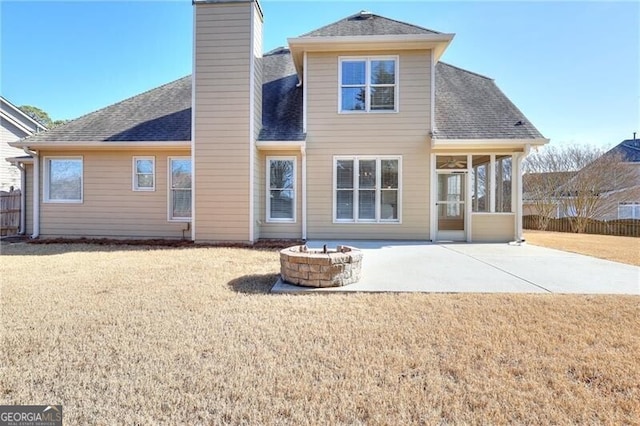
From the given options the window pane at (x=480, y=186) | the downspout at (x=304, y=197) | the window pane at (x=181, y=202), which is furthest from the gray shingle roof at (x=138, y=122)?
the window pane at (x=480, y=186)

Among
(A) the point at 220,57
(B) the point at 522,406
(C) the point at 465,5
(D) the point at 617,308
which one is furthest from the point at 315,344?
(C) the point at 465,5

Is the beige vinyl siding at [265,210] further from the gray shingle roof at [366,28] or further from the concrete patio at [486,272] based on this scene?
the gray shingle roof at [366,28]

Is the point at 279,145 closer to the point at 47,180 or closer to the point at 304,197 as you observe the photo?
the point at 304,197

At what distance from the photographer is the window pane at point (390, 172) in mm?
9883

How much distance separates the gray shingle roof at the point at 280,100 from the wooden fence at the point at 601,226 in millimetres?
14672

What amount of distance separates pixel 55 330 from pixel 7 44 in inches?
536

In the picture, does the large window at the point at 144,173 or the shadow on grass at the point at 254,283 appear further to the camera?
the large window at the point at 144,173

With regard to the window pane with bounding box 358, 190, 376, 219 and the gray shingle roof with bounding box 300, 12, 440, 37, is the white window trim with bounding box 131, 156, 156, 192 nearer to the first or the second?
the gray shingle roof with bounding box 300, 12, 440, 37

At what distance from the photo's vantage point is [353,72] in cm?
987

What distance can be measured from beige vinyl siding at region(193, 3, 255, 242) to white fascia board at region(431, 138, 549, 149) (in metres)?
5.57

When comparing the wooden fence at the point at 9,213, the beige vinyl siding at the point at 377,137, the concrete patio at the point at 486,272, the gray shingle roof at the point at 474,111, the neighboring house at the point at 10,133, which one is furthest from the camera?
the neighboring house at the point at 10,133

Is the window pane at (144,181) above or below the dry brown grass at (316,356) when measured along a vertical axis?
above

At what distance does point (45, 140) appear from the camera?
9867mm

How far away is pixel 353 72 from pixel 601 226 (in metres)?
14.6
